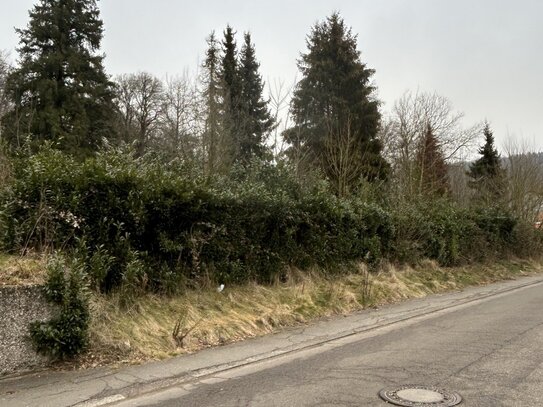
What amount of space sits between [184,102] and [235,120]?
20.4 feet

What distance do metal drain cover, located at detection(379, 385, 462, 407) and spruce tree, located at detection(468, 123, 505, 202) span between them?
2726cm

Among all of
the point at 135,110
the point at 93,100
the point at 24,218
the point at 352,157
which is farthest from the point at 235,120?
the point at 24,218

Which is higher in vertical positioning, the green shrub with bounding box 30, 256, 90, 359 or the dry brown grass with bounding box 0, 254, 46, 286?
the dry brown grass with bounding box 0, 254, 46, 286

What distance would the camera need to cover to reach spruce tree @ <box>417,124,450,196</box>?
79.7 ft

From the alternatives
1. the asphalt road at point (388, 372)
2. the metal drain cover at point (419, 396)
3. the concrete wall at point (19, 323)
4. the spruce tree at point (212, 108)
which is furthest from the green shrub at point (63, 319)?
the spruce tree at point (212, 108)

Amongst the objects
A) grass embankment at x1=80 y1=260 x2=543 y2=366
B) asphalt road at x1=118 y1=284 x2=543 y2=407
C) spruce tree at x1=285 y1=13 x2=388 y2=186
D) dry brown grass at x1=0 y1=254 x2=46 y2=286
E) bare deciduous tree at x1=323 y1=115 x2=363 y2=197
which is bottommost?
asphalt road at x1=118 y1=284 x2=543 y2=407

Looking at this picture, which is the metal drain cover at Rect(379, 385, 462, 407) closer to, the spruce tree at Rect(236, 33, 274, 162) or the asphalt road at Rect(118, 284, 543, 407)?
the asphalt road at Rect(118, 284, 543, 407)

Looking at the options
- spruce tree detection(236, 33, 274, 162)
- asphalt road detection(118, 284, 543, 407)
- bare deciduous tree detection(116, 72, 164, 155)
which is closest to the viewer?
asphalt road detection(118, 284, 543, 407)

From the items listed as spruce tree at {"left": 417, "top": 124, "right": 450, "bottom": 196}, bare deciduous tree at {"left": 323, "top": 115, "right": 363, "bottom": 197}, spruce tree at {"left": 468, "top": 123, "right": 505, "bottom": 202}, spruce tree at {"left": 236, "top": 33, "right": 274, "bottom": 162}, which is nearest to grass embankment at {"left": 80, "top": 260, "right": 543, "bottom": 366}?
bare deciduous tree at {"left": 323, "top": 115, "right": 363, "bottom": 197}

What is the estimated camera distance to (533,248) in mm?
28734

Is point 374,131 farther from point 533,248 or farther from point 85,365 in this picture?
point 85,365

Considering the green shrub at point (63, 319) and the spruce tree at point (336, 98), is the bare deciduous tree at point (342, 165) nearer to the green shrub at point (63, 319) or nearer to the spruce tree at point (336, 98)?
the spruce tree at point (336, 98)

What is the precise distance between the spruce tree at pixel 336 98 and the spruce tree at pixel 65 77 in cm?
1240

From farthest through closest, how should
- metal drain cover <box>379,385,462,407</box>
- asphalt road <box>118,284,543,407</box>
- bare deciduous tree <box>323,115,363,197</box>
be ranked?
bare deciduous tree <box>323,115,363,197</box> < asphalt road <box>118,284,543,407</box> < metal drain cover <box>379,385,462,407</box>
